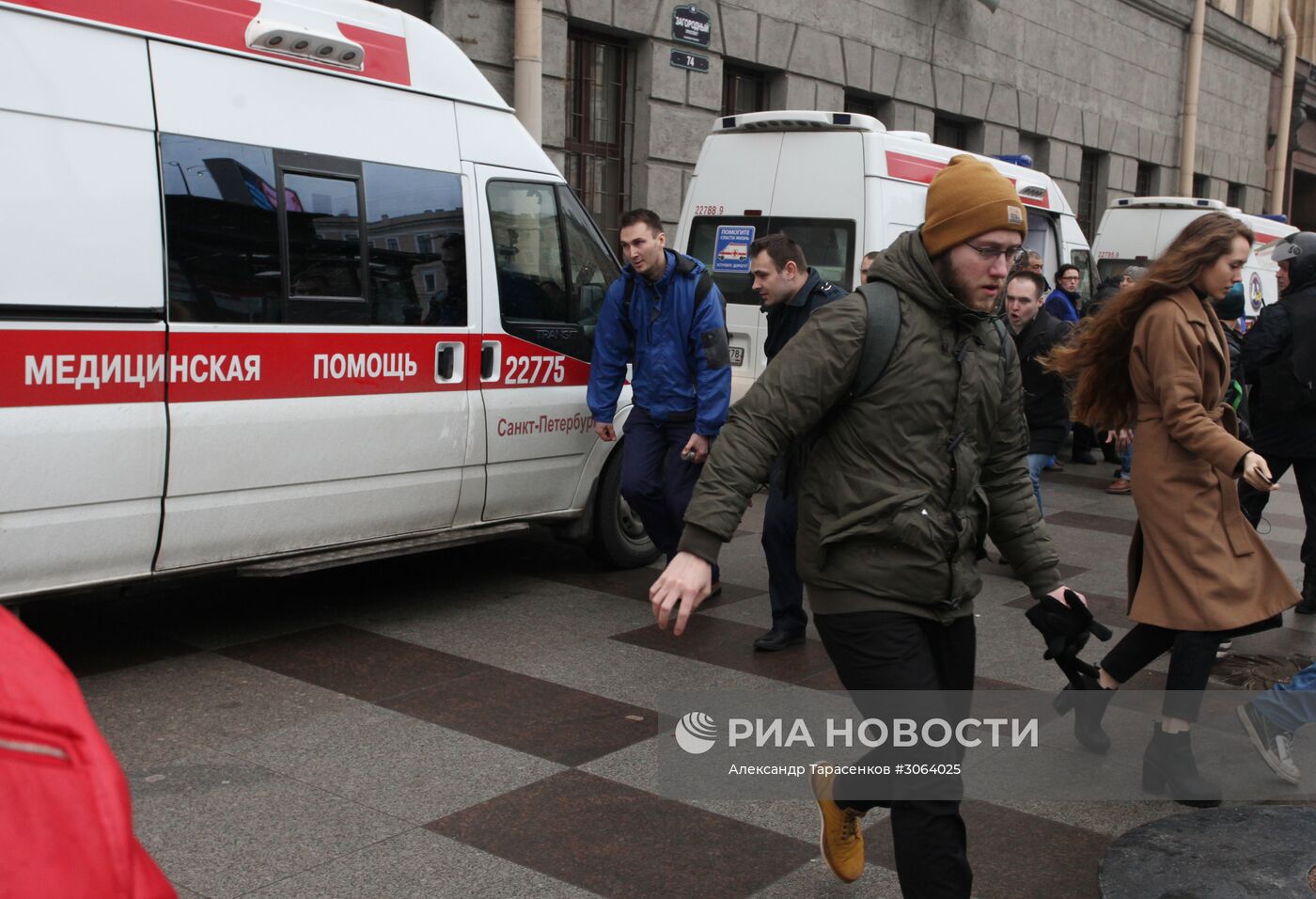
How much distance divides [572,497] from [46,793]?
5530 mm

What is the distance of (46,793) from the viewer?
49.5 inches

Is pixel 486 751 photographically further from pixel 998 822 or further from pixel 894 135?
pixel 894 135

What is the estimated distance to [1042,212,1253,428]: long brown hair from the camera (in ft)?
14.0

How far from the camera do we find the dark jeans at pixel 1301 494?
21.4 ft

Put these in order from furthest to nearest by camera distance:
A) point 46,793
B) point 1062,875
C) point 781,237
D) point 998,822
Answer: point 781,237, point 998,822, point 1062,875, point 46,793

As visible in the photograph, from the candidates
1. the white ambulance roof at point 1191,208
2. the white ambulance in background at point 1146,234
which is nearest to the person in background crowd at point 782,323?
the white ambulance roof at point 1191,208

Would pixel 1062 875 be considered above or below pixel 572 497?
below

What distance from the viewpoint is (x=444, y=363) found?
5988 mm

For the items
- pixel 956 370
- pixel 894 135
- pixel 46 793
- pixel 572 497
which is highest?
pixel 894 135

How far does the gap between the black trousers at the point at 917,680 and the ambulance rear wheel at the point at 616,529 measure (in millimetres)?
3781

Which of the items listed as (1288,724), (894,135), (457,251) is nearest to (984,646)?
(1288,724)

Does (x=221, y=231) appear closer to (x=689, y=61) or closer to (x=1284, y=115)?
(x=689, y=61)

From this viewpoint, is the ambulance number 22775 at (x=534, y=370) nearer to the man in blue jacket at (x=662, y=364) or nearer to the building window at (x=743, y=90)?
the man in blue jacket at (x=662, y=364)

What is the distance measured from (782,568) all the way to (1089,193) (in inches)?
786
